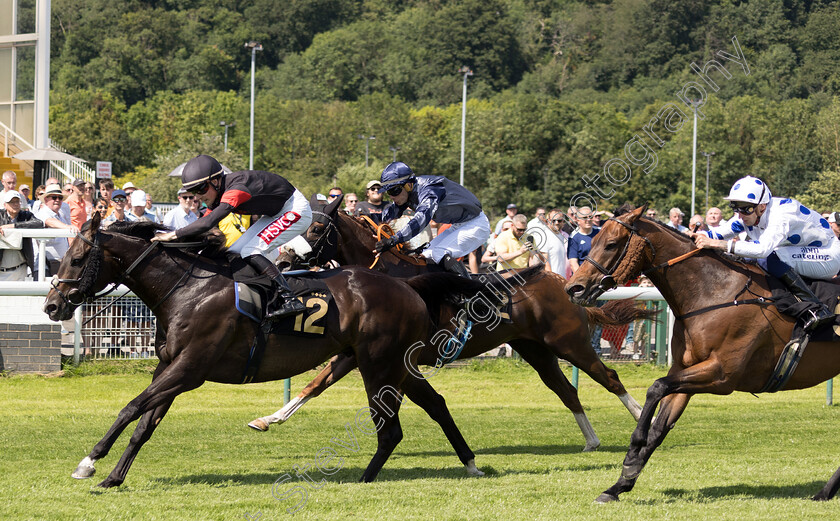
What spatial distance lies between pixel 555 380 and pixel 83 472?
4074 millimetres

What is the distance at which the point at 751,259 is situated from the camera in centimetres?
710

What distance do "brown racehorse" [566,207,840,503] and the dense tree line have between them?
2596 cm

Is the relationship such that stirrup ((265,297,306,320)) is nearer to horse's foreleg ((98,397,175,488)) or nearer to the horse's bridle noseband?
horse's foreleg ((98,397,175,488))

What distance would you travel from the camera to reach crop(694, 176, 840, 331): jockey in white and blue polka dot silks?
6.60m

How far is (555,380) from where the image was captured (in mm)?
8875

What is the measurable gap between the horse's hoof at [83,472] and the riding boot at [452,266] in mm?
3220

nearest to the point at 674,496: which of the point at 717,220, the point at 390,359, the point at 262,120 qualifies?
the point at 390,359

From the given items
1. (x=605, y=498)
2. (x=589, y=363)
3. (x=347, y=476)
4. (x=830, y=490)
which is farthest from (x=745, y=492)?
(x=347, y=476)

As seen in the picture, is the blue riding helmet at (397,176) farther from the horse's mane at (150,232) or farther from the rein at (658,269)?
the rein at (658,269)

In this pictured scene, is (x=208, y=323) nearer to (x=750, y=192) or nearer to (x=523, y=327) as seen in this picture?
(x=523, y=327)

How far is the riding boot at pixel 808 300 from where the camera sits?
6609 millimetres

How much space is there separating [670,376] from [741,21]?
7109 centimetres

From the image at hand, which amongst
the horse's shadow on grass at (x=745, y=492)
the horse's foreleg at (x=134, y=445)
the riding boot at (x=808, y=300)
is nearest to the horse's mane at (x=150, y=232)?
the horse's foreleg at (x=134, y=445)

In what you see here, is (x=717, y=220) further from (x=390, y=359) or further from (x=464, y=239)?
(x=390, y=359)
